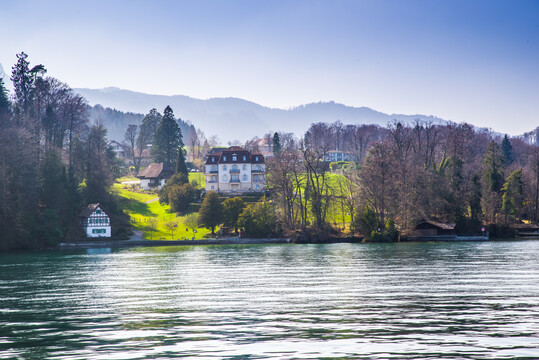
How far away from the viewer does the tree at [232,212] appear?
89062mm

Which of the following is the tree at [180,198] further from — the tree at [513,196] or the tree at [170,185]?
the tree at [513,196]

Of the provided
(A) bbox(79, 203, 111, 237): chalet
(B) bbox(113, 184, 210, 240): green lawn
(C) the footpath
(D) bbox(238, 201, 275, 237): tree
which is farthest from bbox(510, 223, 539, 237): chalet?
(A) bbox(79, 203, 111, 237): chalet

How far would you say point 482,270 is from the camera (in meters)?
43.7

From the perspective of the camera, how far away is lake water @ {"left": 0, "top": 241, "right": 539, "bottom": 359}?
20.2 metres

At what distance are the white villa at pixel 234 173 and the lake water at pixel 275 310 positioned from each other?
2803 inches

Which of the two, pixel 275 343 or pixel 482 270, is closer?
pixel 275 343

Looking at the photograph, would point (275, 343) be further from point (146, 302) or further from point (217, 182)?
point (217, 182)

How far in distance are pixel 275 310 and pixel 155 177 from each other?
10189 centimetres

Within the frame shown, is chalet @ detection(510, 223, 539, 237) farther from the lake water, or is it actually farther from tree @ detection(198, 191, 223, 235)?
tree @ detection(198, 191, 223, 235)

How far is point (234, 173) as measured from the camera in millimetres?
124062

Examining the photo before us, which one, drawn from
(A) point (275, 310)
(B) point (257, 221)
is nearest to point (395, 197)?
(B) point (257, 221)

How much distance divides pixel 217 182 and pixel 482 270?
3367 inches

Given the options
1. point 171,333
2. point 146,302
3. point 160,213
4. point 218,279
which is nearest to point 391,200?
point 160,213

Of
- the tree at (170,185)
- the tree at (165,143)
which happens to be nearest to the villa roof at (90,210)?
the tree at (170,185)
